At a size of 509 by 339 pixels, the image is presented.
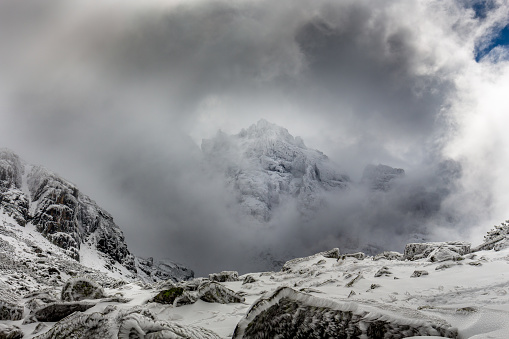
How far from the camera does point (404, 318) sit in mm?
3254

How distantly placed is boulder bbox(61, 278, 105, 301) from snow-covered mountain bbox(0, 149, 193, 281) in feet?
363

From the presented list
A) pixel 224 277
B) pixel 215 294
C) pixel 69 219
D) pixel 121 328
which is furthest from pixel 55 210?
pixel 121 328

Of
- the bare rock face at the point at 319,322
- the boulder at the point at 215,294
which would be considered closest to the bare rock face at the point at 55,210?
the boulder at the point at 215,294

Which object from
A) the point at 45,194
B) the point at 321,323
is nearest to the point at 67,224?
the point at 45,194

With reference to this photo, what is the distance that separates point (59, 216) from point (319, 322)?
148 meters

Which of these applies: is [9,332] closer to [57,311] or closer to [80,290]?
[57,311]

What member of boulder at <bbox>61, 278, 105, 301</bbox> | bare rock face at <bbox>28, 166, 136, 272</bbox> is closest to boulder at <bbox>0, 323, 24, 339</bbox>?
boulder at <bbox>61, 278, 105, 301</bbox>

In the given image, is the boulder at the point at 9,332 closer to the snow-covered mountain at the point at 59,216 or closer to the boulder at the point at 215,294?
the boulder at the point at 215,294

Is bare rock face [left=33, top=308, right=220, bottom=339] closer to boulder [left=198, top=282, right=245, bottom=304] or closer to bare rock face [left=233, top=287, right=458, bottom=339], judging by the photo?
bare rock face [left=233, top=287, right=458, bottom=339]

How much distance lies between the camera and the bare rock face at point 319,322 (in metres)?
3.20

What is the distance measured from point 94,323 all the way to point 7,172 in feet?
532

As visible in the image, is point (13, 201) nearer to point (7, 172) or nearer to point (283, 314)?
point (7, 172)

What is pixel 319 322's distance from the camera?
3586 millimetres

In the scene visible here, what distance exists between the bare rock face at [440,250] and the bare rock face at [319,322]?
417 inches
